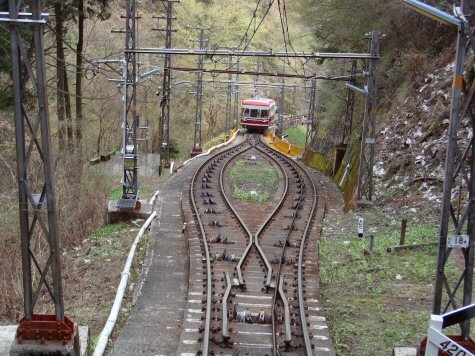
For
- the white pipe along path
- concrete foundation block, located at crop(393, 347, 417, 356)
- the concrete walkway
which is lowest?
the concrete walkway

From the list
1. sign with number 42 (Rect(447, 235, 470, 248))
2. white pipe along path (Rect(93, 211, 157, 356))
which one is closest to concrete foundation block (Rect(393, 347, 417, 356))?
sign with number 42 (Rect(447, 235, 470, 248))

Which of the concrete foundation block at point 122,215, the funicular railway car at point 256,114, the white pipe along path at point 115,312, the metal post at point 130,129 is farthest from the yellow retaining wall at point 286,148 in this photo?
the white pipe along path at point 115,312

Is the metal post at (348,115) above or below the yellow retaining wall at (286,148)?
above

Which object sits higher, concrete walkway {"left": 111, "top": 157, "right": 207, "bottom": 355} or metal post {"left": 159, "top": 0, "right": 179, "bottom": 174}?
metal post {"left": 159, "top": 0, "right": 179, "bottom": 174}

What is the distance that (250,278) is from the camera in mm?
11172

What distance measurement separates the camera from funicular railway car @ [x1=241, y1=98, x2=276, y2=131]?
152 ft

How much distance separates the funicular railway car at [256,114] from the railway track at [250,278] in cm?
2693

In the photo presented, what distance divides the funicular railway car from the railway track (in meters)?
26.9

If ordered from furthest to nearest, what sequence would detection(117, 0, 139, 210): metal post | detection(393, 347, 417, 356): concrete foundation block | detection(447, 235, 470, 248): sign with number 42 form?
detection(117, 0, 139, 210): metal post → detection(393, 347, 417, 356): concrete foundation block → detection(447, 235, 470, 248): sign with number 42

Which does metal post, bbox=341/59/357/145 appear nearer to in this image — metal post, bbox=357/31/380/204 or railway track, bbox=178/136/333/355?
railway track, bbox=178/136/333/355

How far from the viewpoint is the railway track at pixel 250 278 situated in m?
8.37

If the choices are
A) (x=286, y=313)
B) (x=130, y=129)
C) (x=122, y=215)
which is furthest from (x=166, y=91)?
(x=286, y=313)

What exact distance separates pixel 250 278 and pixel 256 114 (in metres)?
36.2

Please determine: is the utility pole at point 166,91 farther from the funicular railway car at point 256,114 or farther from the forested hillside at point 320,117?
the funicular railway car at point 256,114
